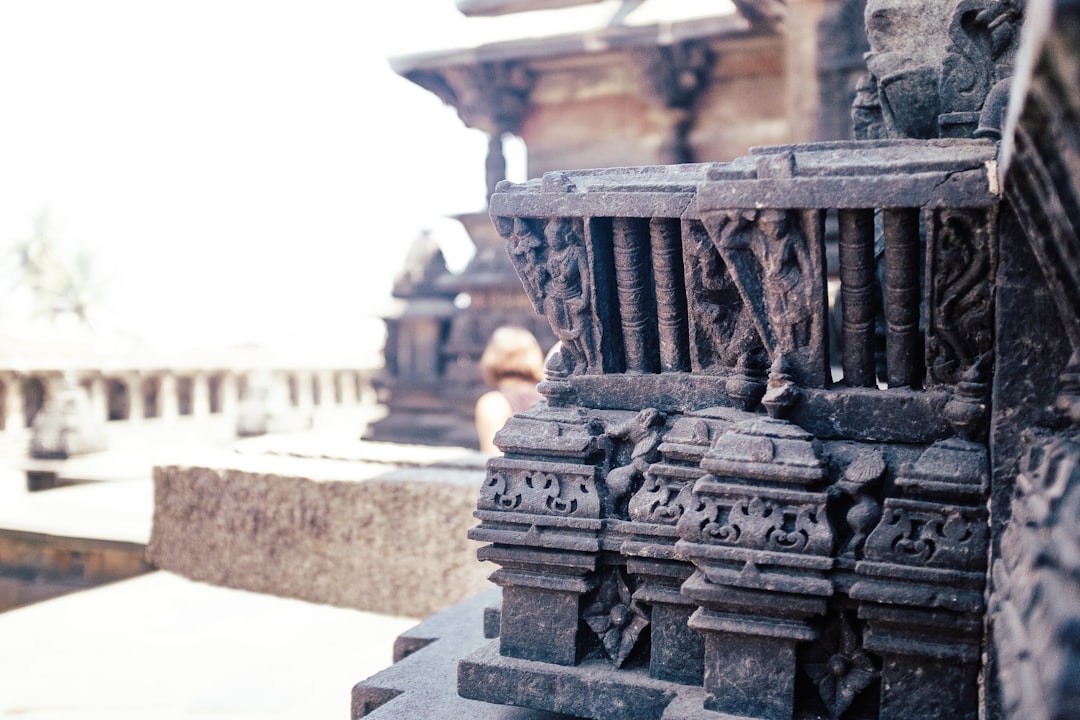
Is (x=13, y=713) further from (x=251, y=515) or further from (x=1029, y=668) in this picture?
(x=1029, y=668)

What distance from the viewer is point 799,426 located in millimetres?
2059

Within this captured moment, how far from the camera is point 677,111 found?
9.21m

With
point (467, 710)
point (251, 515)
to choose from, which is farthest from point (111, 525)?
point (467, 710)

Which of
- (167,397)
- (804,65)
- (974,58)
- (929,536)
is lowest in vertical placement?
(167,397)

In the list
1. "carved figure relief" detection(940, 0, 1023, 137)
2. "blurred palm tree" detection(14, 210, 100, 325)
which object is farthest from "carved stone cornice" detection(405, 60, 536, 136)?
"blurred palm tree" detection(14, 210, 100, 325)

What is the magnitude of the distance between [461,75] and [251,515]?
21.4 ft

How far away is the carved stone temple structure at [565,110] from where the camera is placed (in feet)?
29.3

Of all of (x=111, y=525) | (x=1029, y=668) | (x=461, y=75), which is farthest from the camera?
(x=461, y=75)

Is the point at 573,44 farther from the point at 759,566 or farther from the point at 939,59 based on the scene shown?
the point at 759,566

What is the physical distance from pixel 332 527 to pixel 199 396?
10.6 metres

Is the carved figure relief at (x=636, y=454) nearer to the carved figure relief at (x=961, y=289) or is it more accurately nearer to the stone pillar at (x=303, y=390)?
the carved figure relief at (x=961, y=289)

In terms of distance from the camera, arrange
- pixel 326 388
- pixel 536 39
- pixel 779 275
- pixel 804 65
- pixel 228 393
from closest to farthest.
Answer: pixel 779 275 < pixel 804 65 < pixel 536 39 < pixel 228 393 < pixel 326 388

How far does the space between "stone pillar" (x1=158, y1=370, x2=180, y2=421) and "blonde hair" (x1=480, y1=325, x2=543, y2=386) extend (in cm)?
920

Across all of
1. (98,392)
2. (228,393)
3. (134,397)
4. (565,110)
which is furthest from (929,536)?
(228,393)
